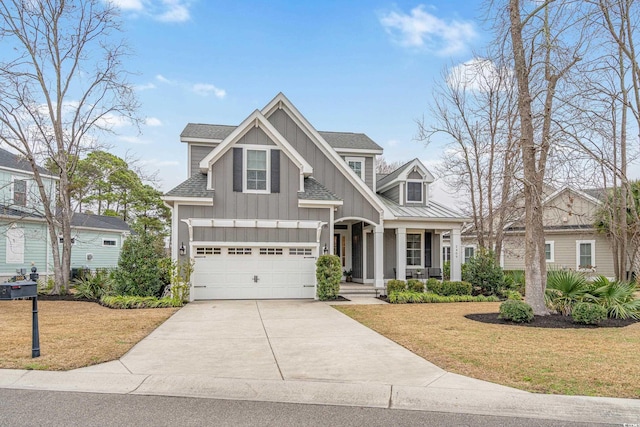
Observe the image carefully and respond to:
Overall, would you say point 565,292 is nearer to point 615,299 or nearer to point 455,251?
point 615,299

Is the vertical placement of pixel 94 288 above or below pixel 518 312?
below

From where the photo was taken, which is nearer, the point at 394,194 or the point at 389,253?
the point at 389,253

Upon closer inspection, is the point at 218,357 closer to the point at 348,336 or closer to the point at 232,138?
the point at 348,336

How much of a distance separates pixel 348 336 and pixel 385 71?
12207 millimetres

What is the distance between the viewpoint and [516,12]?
11.2 metres

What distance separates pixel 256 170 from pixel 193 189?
224 centimetres

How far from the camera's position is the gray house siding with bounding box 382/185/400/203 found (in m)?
19.6

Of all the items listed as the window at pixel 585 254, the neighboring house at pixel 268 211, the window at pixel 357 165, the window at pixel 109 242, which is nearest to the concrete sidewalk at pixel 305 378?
the neighboring house at pixel 268 211

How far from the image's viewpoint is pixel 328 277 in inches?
598

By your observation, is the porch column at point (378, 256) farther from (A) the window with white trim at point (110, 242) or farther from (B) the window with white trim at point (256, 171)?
(A) the window with white trim at point (110, 242)

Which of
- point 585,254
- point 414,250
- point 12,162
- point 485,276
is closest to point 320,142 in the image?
point 414,250

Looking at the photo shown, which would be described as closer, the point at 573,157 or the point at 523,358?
the point at 523,358

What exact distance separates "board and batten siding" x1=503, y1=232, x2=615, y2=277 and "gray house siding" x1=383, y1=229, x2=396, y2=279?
288 inches

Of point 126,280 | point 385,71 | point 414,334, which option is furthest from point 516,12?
point 126,280
